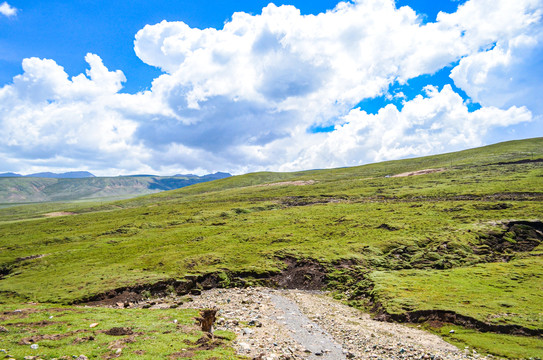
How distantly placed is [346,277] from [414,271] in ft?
37.6

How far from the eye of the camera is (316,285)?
45938mm

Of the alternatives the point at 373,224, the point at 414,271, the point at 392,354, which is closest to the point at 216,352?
the point at 392,354

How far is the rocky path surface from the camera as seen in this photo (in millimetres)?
22922

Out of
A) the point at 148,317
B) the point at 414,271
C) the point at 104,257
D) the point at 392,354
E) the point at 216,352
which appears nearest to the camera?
the point at 216,352

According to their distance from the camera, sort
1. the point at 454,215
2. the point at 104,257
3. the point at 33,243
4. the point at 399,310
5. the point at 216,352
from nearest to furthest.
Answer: the point at 216,352, the point at 399,310, the point at 104,257, the point at 454,215, the point at 33,243

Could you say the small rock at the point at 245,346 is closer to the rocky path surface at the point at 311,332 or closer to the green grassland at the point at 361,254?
the rocky path surface at the point at 311,332

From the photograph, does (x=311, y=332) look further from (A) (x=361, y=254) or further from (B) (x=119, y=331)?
(A) (x=361, y=254)

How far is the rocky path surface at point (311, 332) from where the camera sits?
22922 millimetres

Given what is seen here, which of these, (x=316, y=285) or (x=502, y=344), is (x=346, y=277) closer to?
(x=316, y=285)

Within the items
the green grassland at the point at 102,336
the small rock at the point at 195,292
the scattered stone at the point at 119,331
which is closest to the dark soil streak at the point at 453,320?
the green grassland at the point at 102,336

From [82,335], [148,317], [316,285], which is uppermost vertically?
[82,335]

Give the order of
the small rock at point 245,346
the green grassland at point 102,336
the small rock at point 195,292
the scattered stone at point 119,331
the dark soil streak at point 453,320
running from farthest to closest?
the small rock at point 195,292
the dark soil streak at point 453,320
the scattered stone at point 119,331
the small rock at point 245,346
the green grassland at point 102,336

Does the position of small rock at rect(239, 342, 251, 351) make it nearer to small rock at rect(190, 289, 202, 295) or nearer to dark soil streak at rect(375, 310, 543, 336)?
dark soil streak at rect(375, 310, 543, 336)

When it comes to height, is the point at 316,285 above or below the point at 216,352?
below
